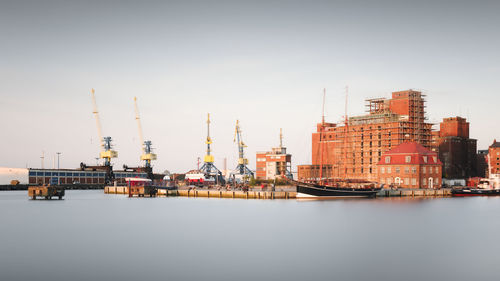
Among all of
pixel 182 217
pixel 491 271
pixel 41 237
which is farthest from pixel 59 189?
pixel 491 271

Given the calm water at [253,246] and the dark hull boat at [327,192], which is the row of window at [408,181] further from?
the calm water at [253,246]

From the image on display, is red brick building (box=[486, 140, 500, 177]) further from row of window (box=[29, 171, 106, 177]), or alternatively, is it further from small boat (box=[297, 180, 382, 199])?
row of window (box=[29, 171, 106, 177])

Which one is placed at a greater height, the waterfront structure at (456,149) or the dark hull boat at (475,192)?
the waterfront structure at (456,149)

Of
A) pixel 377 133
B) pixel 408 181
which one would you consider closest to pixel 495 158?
pixel 377 133

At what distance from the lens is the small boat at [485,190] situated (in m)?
130

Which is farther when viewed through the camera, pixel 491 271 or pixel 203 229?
pixel 203 229

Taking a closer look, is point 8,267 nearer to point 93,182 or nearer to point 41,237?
point 41,237

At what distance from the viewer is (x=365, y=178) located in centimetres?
16225

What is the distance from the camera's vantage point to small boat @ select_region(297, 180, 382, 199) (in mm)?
106562

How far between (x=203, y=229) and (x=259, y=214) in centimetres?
1859

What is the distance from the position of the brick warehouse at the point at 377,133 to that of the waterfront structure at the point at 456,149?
988 inches

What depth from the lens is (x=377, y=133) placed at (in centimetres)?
16075

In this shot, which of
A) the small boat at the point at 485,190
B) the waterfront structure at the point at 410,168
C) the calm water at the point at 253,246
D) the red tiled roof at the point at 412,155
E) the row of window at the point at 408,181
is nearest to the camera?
the calm water at the point at 253,246

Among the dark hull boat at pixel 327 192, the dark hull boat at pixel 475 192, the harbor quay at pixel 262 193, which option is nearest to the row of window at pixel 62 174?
the harbor quay at pixel 262 193
